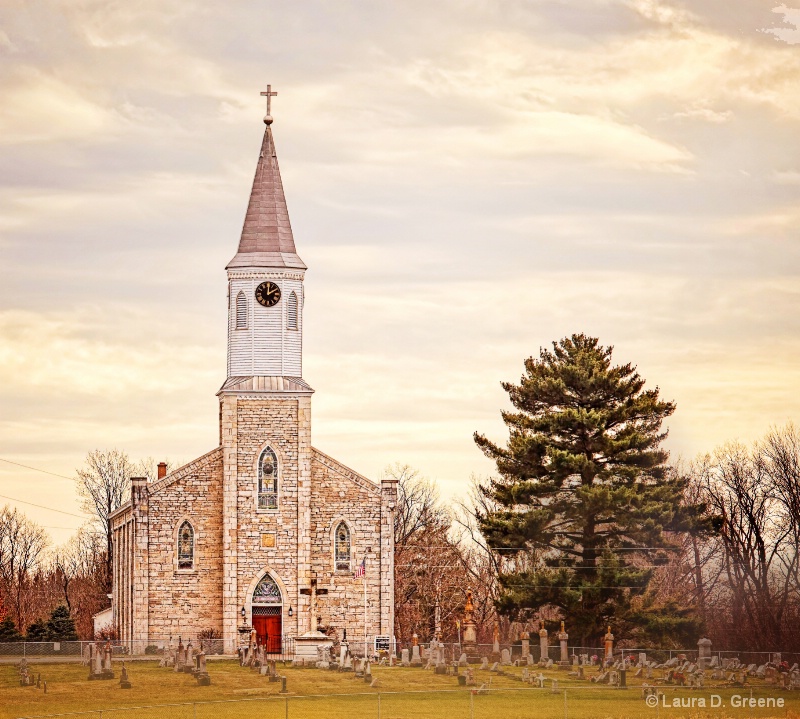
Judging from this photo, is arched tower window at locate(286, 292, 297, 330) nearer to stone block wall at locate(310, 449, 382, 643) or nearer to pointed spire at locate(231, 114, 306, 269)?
pointed spire at locate(231, 114, 306, 269)

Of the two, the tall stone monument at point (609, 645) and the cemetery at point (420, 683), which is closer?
the cemetery at point (420, 683)

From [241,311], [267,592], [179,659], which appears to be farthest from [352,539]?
[179,659]

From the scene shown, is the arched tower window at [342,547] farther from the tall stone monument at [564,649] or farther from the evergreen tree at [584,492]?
the tall stone monument at [564,649]

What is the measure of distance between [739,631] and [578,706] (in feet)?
80.1

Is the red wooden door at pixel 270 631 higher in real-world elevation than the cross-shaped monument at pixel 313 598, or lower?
lower

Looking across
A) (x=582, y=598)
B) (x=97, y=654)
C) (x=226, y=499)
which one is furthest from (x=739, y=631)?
(x=97, y=654)

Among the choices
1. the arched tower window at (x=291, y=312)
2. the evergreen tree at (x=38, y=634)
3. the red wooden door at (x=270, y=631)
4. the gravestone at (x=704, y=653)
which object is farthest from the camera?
the evergreen tree at (x=38, y=634)

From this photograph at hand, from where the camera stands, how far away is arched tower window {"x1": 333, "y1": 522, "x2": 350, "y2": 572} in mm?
67062

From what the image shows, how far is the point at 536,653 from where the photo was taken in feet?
192

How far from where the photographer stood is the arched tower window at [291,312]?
68812 millimetres

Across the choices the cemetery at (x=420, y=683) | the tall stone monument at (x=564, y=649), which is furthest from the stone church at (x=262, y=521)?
the tall stone monument at (x=564, y=649)

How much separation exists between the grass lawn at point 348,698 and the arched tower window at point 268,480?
13.0 meters

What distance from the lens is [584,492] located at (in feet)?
192

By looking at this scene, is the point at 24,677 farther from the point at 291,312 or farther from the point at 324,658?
the point at 291,312
